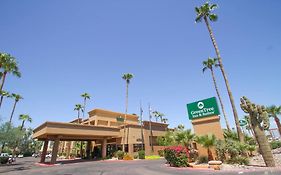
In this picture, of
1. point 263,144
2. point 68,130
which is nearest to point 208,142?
point 263,144

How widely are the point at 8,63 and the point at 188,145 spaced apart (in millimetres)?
30970

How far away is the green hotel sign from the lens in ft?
64.4

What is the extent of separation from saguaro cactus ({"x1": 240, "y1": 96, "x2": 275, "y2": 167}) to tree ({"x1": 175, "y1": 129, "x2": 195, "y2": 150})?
7025mm

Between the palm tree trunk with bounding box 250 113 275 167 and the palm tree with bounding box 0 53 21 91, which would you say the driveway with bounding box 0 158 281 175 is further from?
the palm tree with bounding box 0 53 21 91

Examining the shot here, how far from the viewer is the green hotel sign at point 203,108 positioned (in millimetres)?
19625

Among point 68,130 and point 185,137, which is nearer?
point 185,137

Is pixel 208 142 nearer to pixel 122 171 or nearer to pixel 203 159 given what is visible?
pixel 203 159

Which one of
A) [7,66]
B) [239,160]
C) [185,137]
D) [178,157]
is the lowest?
[239,160]

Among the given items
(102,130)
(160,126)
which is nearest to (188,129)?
(102,130)

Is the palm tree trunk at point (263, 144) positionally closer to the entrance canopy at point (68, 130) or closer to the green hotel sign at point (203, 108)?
the green hotel sign at point (203, 108)

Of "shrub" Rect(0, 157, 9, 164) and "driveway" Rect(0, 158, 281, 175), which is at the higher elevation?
"shrub" Rect(0, 157, 9, 164)

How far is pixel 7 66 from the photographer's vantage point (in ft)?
94.9

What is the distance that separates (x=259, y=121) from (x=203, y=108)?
5.90 metres

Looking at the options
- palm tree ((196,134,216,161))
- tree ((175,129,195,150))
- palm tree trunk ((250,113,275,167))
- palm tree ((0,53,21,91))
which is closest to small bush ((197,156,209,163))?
palm tree ((196,134,216,161))
